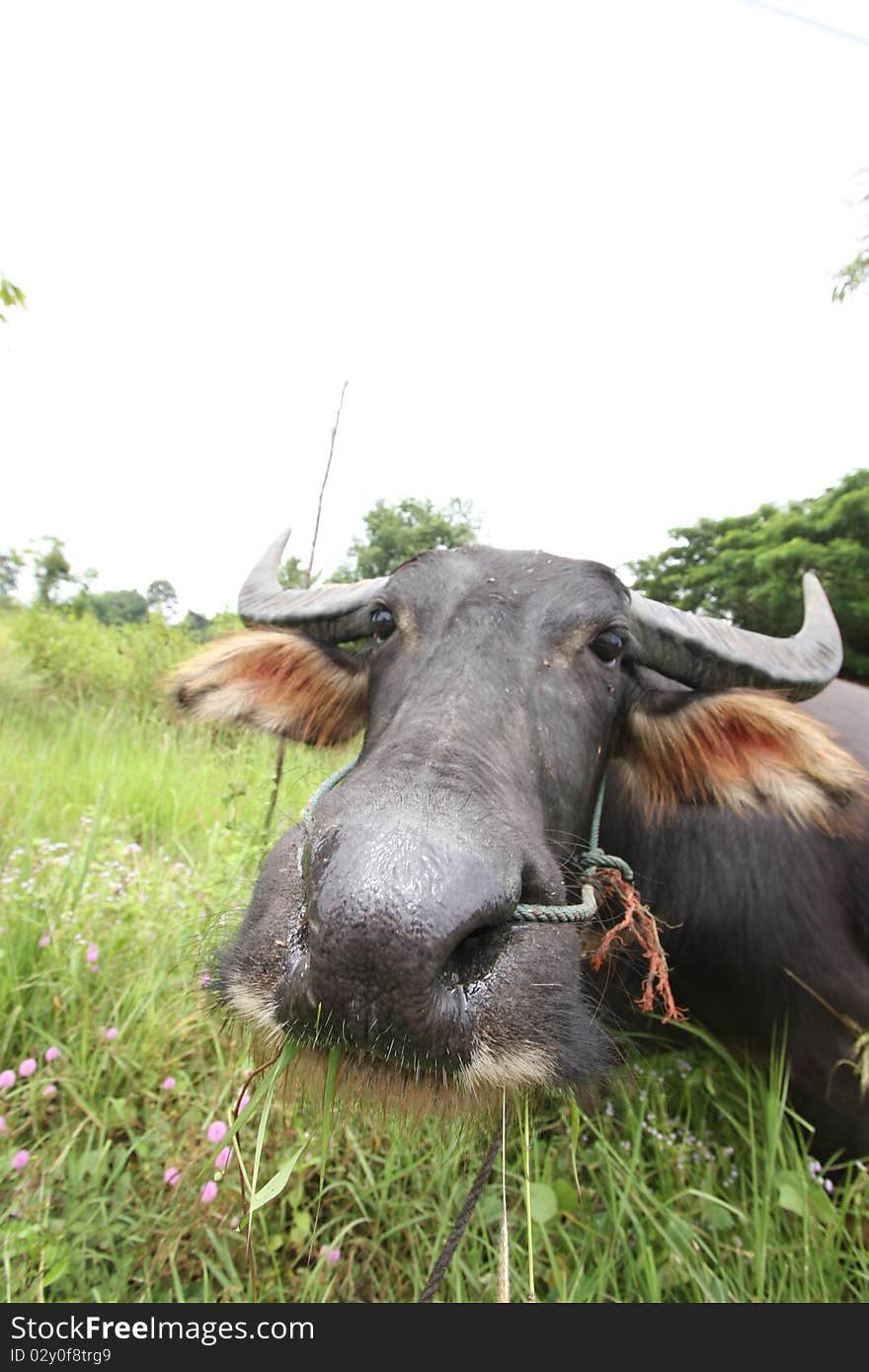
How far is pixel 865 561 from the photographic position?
29.3 ft

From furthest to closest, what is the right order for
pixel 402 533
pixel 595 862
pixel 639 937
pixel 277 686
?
pixel 402 533 → pixel 277 686 → pixel 595 862 → pixel 639 937

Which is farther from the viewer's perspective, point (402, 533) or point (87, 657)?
point (402, 533)

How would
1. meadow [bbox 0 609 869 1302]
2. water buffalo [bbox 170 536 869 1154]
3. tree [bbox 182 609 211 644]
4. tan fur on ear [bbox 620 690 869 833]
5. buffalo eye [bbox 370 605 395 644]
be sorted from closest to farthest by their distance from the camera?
water buffalo [bbox 170 536 869 1154] < meadow [bbox 0 609 869 1302] < tan fur on ear [bbox 620 690 869 833] < buffalo eye [bbox 370 605 395 644] < tree [bbox 182 609 211 644]

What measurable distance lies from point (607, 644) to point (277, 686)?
124cm

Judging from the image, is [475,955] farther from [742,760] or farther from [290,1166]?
[742,760]

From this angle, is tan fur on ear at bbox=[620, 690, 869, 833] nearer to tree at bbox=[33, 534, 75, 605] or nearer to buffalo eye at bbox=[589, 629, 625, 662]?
buffalo eye at bbox=[589, 629, 625, 662]

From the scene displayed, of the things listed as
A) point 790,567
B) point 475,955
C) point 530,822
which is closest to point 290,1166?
point 475,955

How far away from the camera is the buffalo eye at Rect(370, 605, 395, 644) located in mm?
1885

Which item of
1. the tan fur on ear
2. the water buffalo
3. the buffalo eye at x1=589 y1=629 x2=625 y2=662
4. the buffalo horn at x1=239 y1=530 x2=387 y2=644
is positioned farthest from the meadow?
the buffalo eye at x1=589 y1=629 x2=625 y2=662

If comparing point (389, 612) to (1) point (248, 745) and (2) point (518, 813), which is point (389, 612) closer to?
(2) point (518, 813)

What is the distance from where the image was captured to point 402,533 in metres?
20.4

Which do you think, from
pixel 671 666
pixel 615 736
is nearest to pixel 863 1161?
pixel 615 736

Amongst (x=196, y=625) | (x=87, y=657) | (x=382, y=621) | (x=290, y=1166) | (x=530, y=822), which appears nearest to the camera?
(x=290, y=1166)
